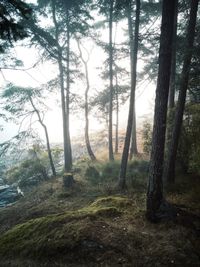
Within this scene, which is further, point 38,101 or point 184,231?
point 38,101

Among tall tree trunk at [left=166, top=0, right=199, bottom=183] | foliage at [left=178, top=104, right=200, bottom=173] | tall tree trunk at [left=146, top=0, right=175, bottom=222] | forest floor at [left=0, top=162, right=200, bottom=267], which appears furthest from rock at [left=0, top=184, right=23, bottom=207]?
tall tree trunk at [left=146, top=0, right=175, bottom=222]

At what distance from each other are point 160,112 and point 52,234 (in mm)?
4319

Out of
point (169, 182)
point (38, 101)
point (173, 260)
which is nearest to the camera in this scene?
point (173, 260)

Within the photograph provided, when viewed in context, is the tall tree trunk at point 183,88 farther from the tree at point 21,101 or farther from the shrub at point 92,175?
the tree at point 21,101

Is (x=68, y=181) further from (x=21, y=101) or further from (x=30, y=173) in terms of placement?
(x=21, y=101)

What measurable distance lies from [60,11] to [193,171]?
13.1 meters

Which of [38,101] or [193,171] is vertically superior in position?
[38,101]

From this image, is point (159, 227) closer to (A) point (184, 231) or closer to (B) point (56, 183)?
(A) point (184, 231)

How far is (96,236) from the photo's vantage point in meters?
5.66

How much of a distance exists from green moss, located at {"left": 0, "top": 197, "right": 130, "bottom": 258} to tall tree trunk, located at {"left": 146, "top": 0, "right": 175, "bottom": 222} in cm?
115

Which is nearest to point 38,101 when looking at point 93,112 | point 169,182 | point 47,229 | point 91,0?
point 93,112

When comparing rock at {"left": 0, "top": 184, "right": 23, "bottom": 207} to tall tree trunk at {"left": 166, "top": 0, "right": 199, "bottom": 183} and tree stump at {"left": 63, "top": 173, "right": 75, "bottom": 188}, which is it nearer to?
tree stump at {"left": 63, "top": 173, "right": 75, "bottom": 188}

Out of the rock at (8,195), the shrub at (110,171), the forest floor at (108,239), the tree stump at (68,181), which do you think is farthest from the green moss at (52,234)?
the rock at (8,195)

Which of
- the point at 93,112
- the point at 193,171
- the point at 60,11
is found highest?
the point at 60,11
